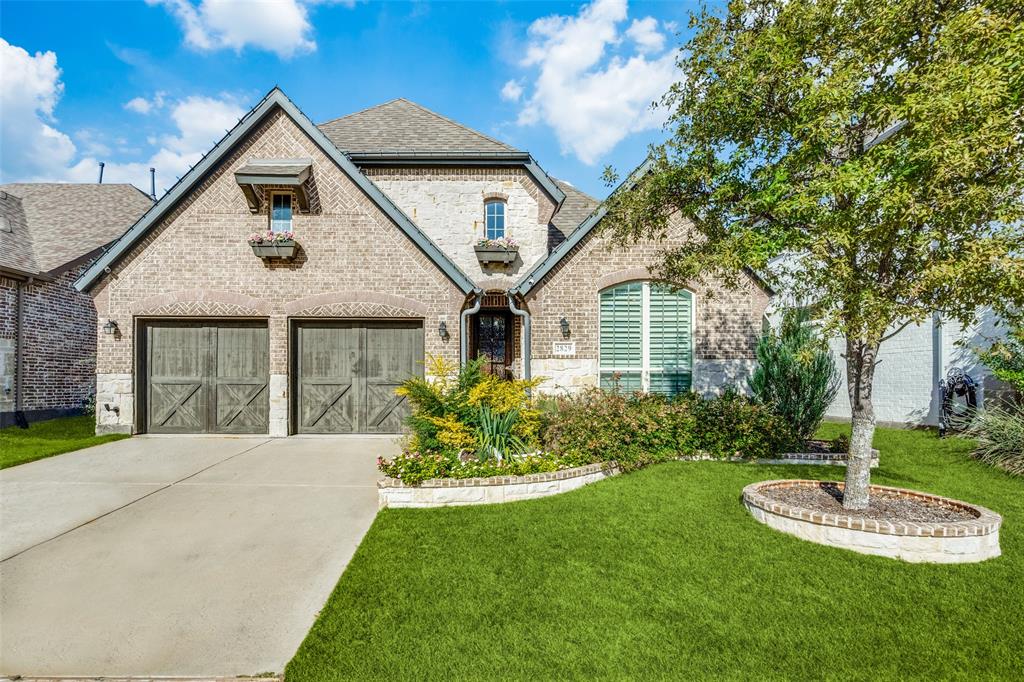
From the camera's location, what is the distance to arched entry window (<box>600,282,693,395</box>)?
10570 mm

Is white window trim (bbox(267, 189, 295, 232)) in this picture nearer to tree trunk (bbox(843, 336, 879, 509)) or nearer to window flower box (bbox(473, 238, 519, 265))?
window flower box (bbox(473, 238, 519, 265))

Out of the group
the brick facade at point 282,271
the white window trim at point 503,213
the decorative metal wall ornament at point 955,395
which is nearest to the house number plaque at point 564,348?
the brick facade at point 282,271

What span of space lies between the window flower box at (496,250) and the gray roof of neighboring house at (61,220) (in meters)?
11.9

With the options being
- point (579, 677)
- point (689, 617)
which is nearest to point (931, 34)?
point (689, 617)

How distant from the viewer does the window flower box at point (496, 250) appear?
38.8 feet

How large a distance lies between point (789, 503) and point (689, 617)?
2.71 m

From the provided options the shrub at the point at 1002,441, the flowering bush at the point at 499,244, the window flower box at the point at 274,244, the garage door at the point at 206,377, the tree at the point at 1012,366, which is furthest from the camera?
the flowering bush at the point at 499,244

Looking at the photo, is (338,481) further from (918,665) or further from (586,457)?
(918,665)

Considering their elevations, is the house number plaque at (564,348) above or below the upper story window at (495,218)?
below

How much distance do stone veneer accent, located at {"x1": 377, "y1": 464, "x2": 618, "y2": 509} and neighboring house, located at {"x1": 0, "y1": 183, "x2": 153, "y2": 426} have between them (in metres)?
12.7

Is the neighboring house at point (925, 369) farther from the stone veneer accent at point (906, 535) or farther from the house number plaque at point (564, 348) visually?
the stone veneer accent at point (906, 535)

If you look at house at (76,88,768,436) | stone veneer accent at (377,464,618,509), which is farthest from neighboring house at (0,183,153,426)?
stone veneer accent at (377,464,618,509)

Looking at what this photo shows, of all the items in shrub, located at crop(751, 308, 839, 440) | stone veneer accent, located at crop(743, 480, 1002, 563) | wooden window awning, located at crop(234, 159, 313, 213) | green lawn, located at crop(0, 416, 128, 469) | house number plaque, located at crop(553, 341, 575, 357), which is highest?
wooden window awning, located at crop(234, 159, 313, 213)

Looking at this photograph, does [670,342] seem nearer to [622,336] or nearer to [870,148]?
[622,336]
